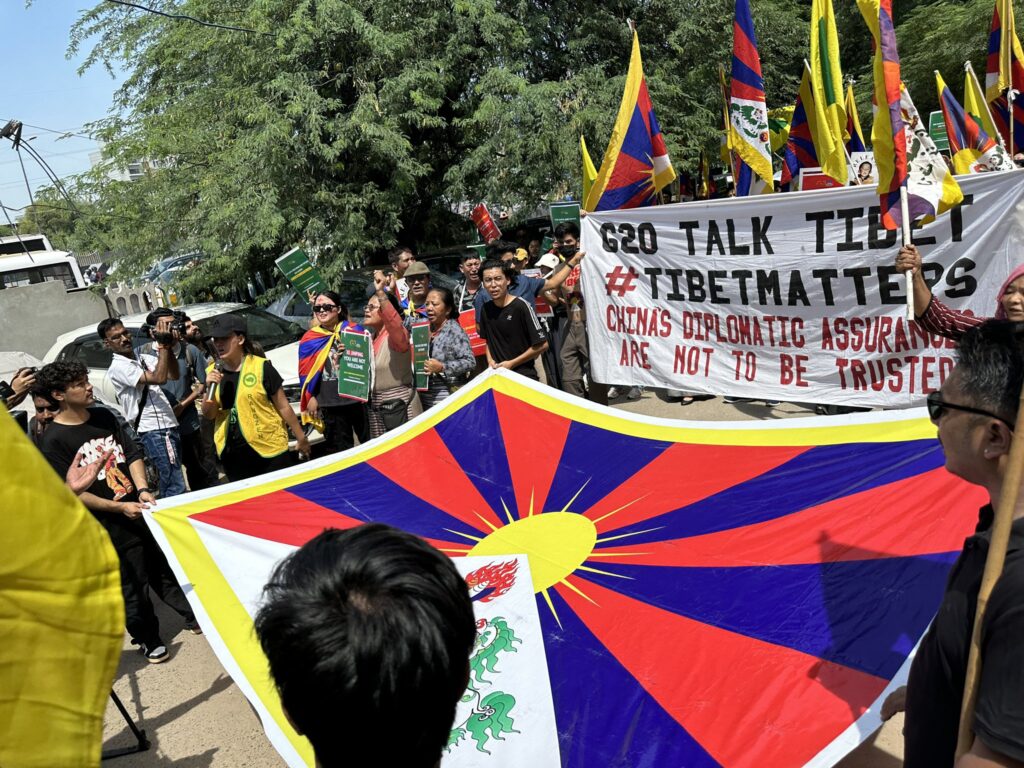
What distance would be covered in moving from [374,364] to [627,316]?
208cm

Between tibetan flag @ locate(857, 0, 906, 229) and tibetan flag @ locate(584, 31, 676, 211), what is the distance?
218 cm

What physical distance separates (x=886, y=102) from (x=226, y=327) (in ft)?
13.3

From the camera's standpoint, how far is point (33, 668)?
1113 mm

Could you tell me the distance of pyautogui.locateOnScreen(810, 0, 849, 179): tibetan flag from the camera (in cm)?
490

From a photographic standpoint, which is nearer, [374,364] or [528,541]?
[528,541]

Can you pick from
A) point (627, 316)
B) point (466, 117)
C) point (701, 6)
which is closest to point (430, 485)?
point (627, 316)

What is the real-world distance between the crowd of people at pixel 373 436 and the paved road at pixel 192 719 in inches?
7.7

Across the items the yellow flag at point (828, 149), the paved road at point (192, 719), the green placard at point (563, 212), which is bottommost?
the paved road at point (192, 719)

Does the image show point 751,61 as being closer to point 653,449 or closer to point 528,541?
point 653,449

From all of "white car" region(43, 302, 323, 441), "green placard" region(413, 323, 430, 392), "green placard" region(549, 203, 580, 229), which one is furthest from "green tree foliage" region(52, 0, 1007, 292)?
"green placard" region(413, 323, 430, 392)

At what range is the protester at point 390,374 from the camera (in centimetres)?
557

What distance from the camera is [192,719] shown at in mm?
4105

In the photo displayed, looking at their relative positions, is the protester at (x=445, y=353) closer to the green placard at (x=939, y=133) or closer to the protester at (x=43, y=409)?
the protester at (x=43, y=409)

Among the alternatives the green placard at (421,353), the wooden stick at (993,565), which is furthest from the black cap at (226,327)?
the wooden stick at (993,565)
